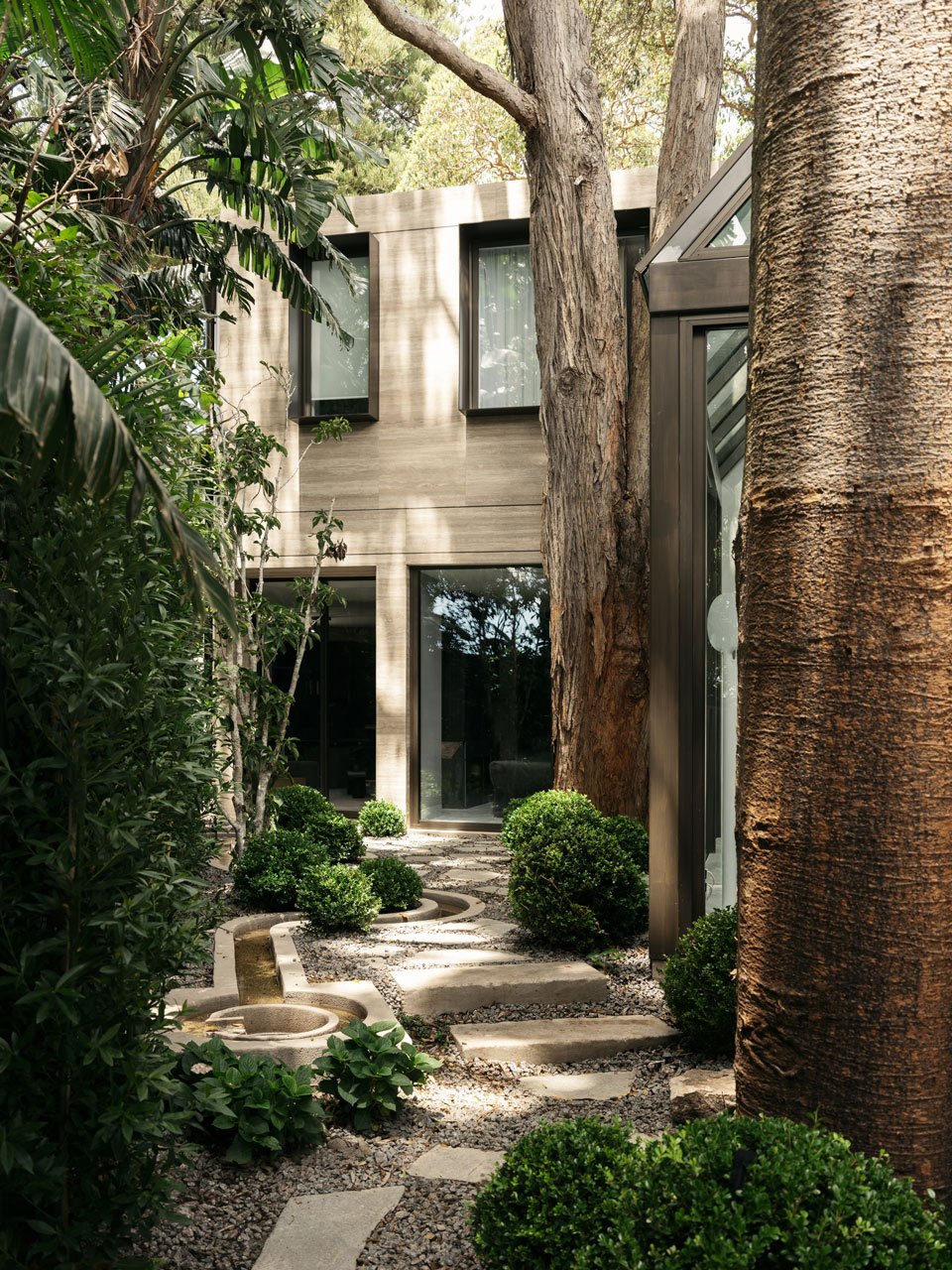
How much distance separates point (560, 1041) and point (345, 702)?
8.09 metres

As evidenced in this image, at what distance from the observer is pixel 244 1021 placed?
483 centimetres

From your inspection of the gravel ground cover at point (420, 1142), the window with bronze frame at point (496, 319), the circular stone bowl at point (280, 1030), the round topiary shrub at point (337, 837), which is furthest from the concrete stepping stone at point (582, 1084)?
the window with bronze frame at point (496, 319)

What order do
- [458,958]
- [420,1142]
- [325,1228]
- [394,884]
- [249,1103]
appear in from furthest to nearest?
[394,884], [458,958], [420,1142], [249,1103], [325,1228]

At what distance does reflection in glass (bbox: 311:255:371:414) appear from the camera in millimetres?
12391

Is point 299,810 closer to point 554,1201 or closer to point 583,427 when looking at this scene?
point 583,427

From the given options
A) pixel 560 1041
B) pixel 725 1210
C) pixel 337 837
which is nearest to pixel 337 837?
pixel 337 837

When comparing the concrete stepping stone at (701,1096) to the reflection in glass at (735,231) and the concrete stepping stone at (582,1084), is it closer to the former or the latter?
the concrete stepping stone at (582,1084)

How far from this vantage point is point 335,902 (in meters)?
6.59

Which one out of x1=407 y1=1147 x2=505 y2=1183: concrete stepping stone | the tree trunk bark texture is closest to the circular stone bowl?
x1=407 y1=1147 x2=505 y2=1183: concrete stepping stone

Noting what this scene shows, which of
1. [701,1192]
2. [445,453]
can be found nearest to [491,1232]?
[701,1192]

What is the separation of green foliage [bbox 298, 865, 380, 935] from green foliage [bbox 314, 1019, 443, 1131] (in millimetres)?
2732

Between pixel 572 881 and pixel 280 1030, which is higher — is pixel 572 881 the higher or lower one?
the higher one

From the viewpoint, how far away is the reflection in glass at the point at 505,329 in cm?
1190

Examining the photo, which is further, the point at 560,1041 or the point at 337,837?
the point at 337,837
